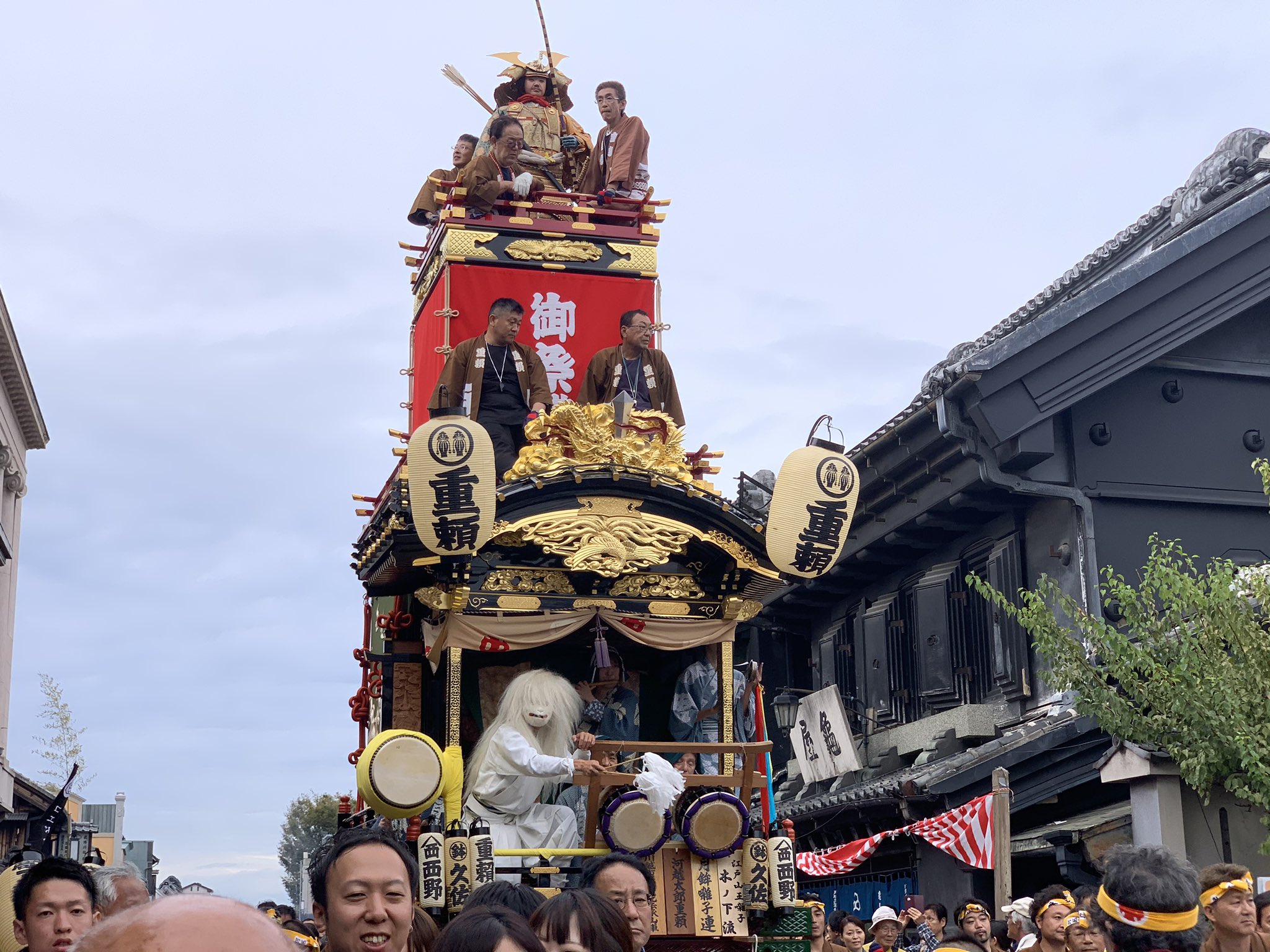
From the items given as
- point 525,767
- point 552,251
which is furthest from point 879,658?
point 525,767

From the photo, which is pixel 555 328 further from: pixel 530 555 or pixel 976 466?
pixel 976 466

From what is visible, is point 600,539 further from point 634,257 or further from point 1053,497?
point 1053,497

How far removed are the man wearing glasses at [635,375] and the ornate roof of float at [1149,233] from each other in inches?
194

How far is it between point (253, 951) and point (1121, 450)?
17532 mm

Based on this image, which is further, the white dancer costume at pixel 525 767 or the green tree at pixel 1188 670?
the green tree at pixel 1188 670

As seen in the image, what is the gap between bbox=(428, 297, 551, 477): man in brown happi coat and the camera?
12.4 metres

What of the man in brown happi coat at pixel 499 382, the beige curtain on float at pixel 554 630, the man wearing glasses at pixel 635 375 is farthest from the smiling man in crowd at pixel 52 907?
the man wearing glasses at pixel 635 375

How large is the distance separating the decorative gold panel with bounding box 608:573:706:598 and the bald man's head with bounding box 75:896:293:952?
9.75m

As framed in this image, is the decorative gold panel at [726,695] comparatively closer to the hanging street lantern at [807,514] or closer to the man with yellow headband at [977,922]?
the hanging street lantern at [807,514]

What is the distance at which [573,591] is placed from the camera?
37.3 ft

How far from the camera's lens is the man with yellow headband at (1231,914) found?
5.99 meters

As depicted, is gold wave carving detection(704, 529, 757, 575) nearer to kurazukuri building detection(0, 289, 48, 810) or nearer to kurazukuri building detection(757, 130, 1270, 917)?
kurazukuri building detection(757, 130, 1270, 917)

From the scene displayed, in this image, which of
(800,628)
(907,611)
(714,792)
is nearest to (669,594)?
(714,792)

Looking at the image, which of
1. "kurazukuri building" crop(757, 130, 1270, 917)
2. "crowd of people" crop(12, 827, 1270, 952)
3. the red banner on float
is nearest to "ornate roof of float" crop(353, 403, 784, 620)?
the red banner on float
